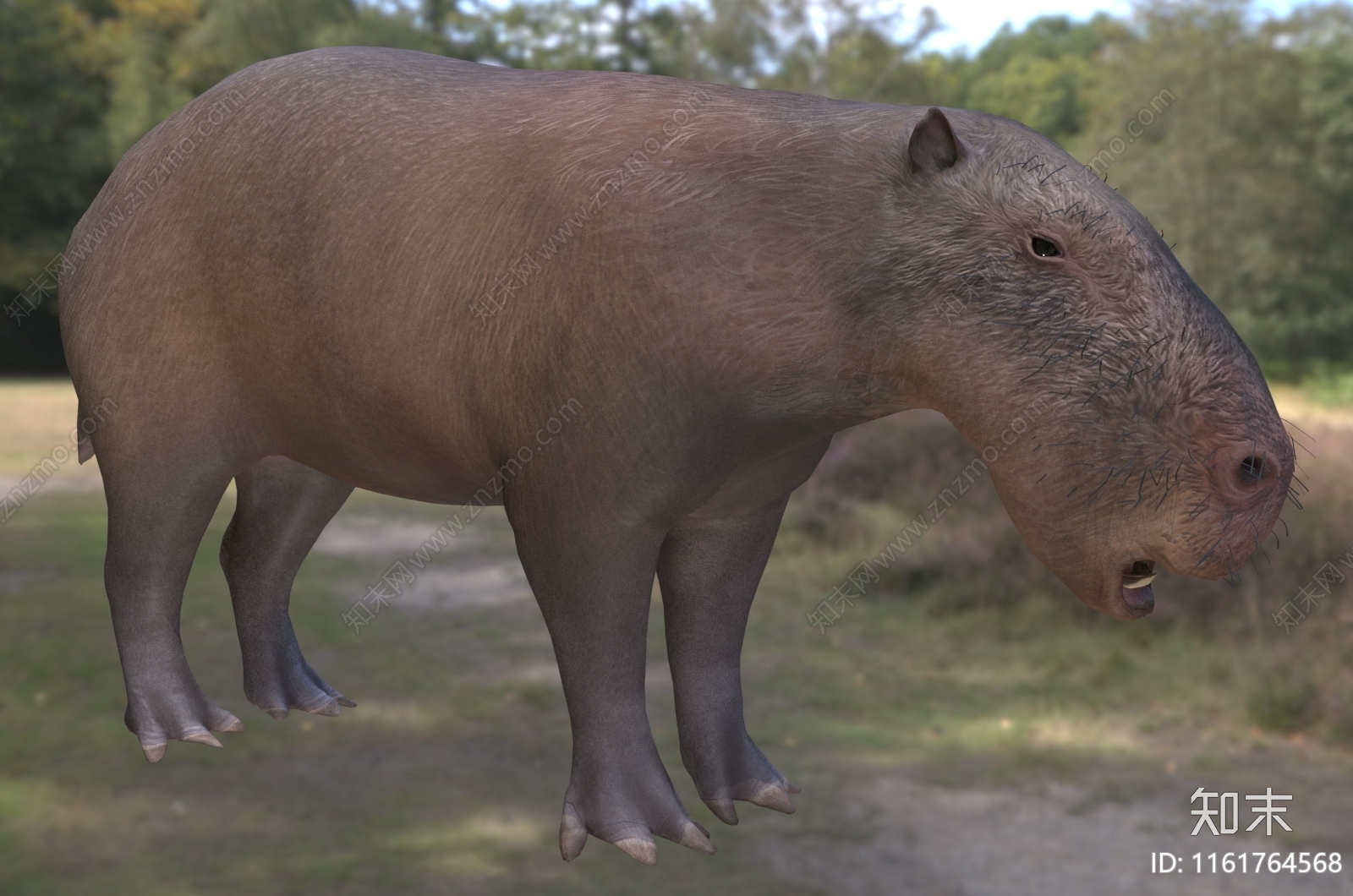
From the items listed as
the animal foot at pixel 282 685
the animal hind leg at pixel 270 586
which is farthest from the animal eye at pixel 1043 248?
the animal foot at pixel 282 685

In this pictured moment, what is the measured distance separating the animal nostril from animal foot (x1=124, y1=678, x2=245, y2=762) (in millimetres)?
2606

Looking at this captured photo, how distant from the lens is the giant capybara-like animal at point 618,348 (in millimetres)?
2385

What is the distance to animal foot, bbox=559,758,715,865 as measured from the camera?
9.33 ft

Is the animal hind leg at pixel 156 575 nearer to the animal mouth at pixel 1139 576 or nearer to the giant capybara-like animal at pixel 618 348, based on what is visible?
the giant capybara-like animal at pixel 618 348

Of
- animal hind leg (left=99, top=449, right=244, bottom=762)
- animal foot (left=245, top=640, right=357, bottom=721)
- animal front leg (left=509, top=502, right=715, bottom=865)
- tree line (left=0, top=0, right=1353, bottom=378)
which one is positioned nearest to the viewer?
animal front leg (left=509, top=502, right=715, bottom=865)

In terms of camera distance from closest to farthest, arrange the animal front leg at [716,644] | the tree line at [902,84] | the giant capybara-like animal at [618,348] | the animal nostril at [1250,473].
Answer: the animal nostril at [1250,473] → the giant capybara-like animal at [618,348] → the animal front leg at [716,644] → the tree line at [902,84]

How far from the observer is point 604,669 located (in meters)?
2.89

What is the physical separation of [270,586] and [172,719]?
0.46 metres

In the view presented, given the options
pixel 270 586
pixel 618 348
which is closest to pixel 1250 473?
pixel 618 348

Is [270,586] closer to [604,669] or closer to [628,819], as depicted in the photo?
[604,669]

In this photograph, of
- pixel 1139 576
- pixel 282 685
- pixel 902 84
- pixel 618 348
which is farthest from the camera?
pixel 902 84

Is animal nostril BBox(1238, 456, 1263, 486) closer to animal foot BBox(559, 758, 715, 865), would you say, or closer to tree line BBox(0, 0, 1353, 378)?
animal foot BBox(559, 758, 715, 865)

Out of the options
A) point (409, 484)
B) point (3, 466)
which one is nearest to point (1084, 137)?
point (3, 466)

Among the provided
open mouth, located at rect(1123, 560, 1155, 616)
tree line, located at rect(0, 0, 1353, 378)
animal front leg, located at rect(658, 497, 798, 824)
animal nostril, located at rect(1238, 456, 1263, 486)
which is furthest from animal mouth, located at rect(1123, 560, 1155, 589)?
tree line, located at rect(0, 0, 1353, 378)
